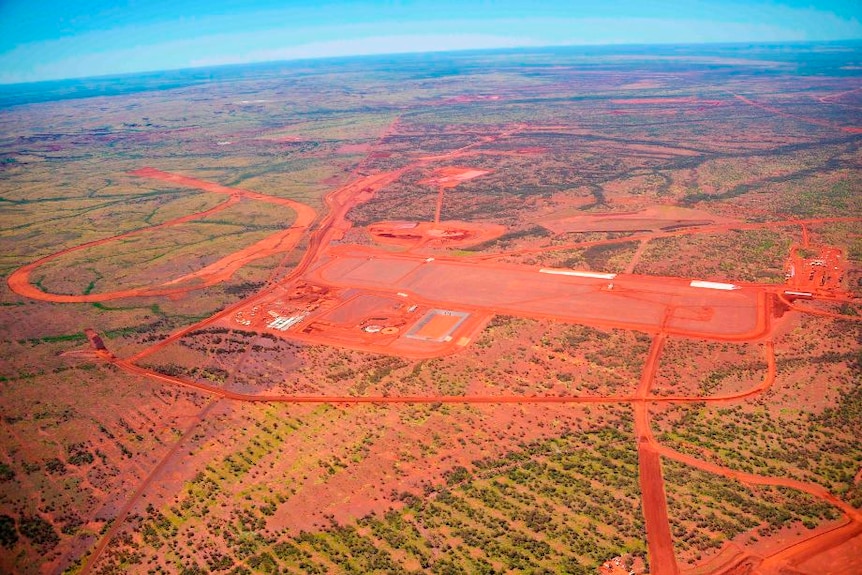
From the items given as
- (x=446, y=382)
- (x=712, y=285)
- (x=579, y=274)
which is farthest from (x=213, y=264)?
(x=712, y=285)

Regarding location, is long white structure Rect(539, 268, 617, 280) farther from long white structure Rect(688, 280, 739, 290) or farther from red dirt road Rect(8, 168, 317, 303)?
red dirt road Rect(8, 168, 317, 303)

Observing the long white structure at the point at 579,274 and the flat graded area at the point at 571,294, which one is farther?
Result: the long white structure at the point at 579,274

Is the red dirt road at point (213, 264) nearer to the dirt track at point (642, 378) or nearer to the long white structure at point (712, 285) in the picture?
the dirt track at point (642, 378)

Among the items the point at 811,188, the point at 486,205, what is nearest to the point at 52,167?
the point at 486,205

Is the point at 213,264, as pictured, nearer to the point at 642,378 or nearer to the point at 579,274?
the point at 579,274

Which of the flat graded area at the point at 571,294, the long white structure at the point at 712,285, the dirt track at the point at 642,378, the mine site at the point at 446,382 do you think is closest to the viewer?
the dirt track at the point at 642,378

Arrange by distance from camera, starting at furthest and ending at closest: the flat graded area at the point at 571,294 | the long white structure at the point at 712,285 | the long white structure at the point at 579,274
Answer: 1. the long white structure at the point at 579,274
2. the long white structure at the point at 712,285
3. the flat graded area at the point at 571,294

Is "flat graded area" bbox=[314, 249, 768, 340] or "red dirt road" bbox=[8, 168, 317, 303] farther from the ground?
"red dirt road" bbox=[8, 168, 317, 303]

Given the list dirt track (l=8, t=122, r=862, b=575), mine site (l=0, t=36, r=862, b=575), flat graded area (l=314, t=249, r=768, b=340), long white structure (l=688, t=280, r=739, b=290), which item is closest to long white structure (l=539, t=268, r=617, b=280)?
flat graded area (l=314, t=249, r=768, b=340)

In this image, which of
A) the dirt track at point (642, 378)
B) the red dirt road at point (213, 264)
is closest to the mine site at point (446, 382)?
the dirt track at point (642, 378)
